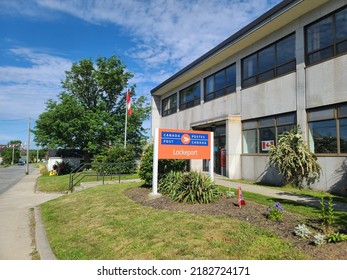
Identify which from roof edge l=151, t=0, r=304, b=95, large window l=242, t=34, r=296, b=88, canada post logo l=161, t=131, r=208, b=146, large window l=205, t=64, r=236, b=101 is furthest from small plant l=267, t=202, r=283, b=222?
large window l=205, t=64, r=236, b=101

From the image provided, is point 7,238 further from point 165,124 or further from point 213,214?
point 165,124

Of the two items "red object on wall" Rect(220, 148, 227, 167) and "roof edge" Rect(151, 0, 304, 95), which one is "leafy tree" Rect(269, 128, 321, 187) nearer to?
"red object on wall" Rect(220, 148, 227, 167)

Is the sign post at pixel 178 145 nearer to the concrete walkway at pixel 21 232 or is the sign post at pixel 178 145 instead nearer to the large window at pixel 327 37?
the concrete walkway at pixel 21 232

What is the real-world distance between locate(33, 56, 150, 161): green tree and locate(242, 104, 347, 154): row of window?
1719 cm

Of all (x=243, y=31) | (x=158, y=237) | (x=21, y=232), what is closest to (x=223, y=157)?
(x=243, y=31)

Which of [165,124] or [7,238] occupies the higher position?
[165,124]

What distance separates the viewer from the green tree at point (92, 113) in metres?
29.3

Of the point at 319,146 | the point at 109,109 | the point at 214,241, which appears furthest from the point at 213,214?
Result: the point at 109,109

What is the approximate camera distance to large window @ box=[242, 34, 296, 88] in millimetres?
12655

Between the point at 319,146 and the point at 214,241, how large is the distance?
331 inches

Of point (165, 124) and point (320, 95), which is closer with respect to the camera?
point (320, 95)

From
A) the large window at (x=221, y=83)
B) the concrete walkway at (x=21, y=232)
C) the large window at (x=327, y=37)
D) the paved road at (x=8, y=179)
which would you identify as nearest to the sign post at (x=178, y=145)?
the concrete walkway at (x=21, y=232)

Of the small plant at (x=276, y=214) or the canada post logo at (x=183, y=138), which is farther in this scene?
the canada post logo at (x=183, y=138)
